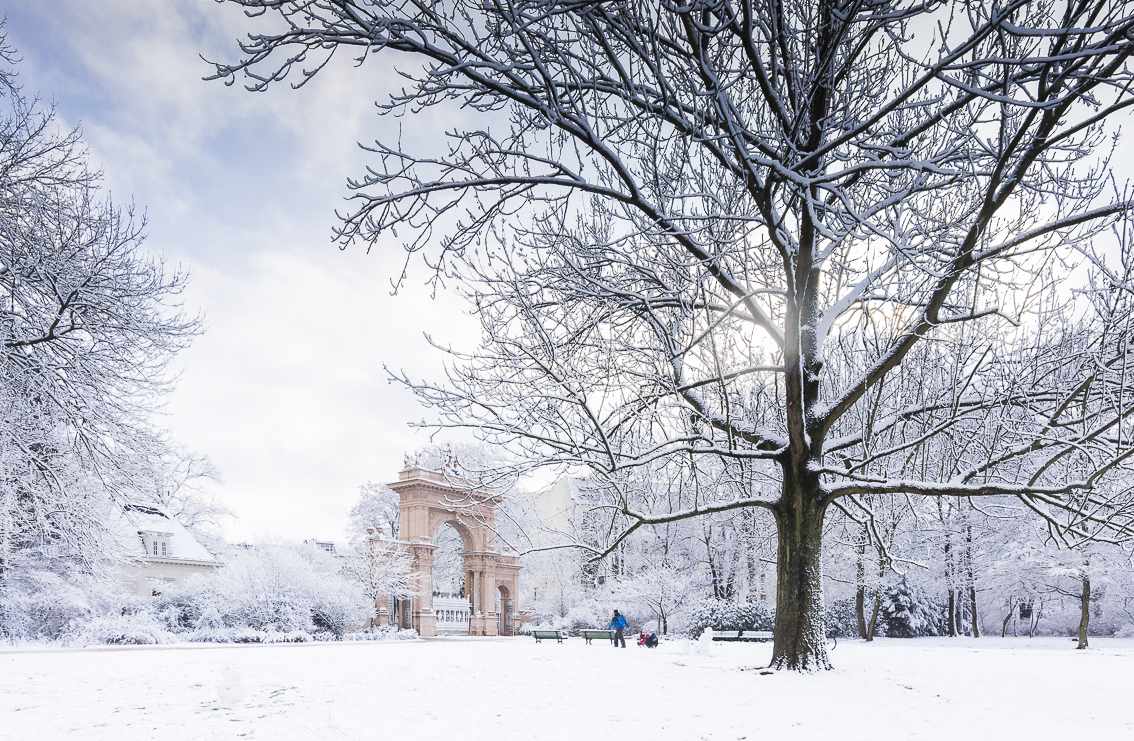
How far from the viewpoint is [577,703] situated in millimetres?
7324

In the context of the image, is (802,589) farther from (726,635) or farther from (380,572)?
(380,572)

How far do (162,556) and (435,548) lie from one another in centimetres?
1689

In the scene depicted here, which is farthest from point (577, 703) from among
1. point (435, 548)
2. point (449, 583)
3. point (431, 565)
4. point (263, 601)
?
point (449, 583)

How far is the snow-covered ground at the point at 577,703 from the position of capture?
5871 millimetres

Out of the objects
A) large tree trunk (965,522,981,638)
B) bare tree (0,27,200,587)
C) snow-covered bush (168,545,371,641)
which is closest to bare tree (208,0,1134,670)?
bare tree (0,27,200,587)

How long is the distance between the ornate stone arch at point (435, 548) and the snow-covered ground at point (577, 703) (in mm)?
20623

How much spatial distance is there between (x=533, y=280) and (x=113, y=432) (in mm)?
7141

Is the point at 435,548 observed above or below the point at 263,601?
above

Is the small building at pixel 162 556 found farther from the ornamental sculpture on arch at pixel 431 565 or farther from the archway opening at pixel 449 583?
the archway opening at pixel 449 583

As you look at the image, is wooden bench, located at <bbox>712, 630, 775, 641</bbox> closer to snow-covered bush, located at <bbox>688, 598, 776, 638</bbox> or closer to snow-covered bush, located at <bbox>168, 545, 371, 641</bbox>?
snow-covered bush, located at <bbox>688, 598, 776, 638</bbox>

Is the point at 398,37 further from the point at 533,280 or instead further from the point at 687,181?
the point at 687,181

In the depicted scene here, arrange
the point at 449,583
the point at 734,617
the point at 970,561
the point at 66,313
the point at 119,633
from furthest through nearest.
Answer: the point at 449,583, the point at 970,561, the point at 734,617, the point at 119,633, the point at 66,313

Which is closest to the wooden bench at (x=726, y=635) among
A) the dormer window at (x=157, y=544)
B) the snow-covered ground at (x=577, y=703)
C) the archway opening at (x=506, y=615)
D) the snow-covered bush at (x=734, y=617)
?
the snow-covered bush at (x=734, y=617)

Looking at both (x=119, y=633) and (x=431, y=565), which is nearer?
(x=119, y=633)
